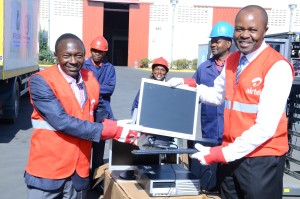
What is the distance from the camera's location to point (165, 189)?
330 centimetres

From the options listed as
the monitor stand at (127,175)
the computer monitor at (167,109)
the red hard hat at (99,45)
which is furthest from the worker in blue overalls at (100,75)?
the computer monitor at (167,109)

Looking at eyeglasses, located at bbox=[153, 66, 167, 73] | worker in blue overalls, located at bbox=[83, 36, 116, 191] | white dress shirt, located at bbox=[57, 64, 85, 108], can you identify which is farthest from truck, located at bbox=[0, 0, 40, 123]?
white dress shirt, located at bbox=[57, 64, 85, 108]

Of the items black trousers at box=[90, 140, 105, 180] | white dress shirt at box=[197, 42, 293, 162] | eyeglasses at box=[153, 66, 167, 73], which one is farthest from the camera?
black trousers at box=[90, 140, 105, 180]

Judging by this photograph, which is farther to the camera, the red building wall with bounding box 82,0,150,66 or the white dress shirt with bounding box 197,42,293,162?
the red building wall with bounding box 82,0,150,66

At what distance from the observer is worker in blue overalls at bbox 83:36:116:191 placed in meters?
5.05

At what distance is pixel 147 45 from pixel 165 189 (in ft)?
93.4

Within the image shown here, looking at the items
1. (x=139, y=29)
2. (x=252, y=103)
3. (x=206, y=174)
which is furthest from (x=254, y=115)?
(x=139, y=29)

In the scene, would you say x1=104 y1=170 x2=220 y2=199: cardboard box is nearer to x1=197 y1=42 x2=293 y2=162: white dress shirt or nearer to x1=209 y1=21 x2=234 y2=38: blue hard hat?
x1=197 y1=42 x2=293 y2=162: white dress shirt

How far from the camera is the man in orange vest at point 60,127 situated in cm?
270

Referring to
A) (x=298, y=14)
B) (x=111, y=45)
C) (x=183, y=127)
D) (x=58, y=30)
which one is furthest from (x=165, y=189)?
(x=111, y=45)

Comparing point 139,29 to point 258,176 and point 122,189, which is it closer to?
point 122,189

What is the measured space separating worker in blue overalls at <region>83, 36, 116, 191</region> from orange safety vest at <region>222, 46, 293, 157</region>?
103 inches

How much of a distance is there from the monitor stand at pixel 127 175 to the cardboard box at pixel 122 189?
0.04 meters

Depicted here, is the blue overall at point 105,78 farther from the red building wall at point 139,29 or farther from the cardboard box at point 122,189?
the red building wall at point 139,29
